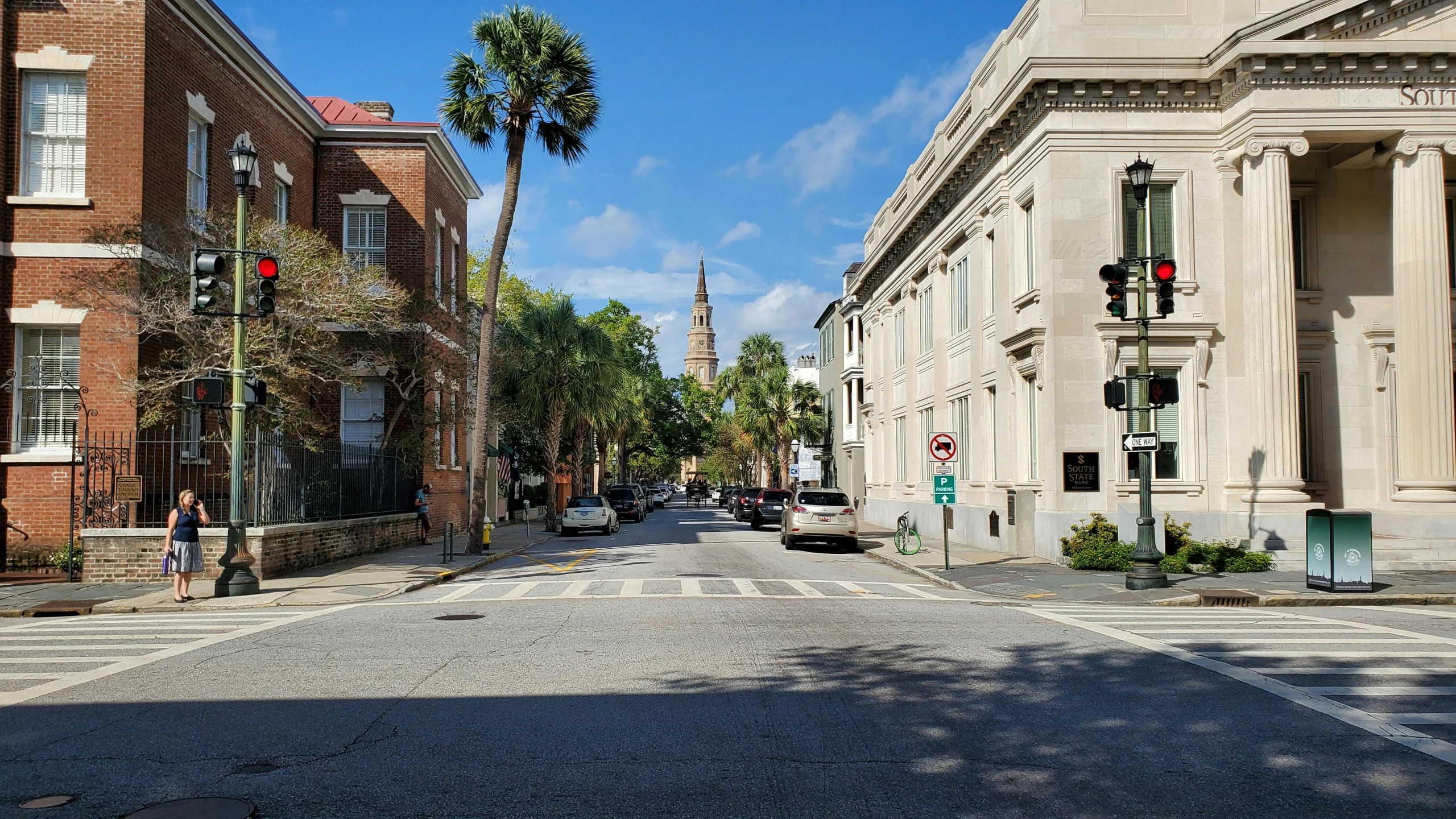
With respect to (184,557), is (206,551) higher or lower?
lower

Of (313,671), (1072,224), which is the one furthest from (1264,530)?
(313,671)

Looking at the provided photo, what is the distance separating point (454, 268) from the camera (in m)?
38.7

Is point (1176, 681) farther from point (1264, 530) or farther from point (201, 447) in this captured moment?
point (201, 447)

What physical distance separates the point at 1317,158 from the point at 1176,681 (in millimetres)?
19107

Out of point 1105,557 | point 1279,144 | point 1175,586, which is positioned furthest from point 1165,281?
point 1279,144

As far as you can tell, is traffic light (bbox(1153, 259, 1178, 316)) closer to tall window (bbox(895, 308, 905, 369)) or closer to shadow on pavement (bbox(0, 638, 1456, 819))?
shadow on pavement (bbox(0, 638, 1456, 819))

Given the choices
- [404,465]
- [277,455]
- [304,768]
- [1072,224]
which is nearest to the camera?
[304,768]

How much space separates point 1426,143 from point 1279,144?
10.1 ft

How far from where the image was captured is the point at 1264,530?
21.2 metres

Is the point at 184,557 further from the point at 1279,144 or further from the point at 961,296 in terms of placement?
the point at 961,296

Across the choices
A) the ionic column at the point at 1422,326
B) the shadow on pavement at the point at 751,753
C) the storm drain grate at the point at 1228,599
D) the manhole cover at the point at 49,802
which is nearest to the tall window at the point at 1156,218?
the ionic column at the point at 1422,326

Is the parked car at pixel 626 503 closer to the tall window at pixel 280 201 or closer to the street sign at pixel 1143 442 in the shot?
the tall window at pixel 280 201

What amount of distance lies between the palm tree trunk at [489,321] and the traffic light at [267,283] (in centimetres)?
1001

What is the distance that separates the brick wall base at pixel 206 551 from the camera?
18.3 m
